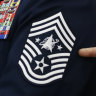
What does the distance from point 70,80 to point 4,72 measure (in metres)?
0.21

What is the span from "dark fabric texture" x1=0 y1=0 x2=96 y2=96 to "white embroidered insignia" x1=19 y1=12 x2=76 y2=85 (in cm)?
1

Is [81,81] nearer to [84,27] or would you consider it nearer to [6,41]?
[84,27]

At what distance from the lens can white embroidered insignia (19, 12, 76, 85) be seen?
1.87 ft

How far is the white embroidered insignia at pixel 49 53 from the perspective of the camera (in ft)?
1.87

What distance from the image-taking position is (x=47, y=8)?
1.98 ft

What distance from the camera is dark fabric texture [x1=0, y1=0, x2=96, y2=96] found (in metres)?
0.58

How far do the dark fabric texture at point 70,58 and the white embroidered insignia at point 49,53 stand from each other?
0.6 inches

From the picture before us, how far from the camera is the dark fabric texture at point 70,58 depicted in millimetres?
583

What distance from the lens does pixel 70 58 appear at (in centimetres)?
58

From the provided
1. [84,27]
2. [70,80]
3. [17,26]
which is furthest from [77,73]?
[17,26]

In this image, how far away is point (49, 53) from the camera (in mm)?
571

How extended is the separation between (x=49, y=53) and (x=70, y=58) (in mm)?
63

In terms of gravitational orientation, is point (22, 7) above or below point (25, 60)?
above

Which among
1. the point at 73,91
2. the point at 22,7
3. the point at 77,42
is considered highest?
the point at 22,7
